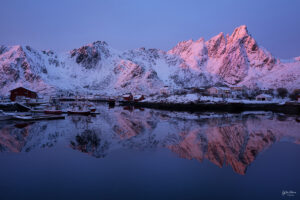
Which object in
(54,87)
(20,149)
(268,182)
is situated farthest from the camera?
(54,87)

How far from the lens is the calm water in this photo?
36.3ft

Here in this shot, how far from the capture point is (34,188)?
11.2m

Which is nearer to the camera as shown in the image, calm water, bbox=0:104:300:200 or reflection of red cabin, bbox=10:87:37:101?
calm water, bbox=0:104:300:200

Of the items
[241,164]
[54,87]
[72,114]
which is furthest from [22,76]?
[241,164]

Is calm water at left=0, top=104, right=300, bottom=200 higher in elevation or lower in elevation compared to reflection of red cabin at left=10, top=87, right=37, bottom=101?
lower

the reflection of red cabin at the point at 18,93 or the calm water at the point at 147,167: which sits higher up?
the reflection of red cabin at the point at 18,93

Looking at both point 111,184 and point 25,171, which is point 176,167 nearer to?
point 111,184

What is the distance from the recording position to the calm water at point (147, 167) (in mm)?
11078

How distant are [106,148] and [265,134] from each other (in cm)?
1797

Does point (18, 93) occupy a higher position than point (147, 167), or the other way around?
point (18, 93)

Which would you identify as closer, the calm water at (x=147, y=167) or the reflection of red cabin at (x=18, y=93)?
the calm water at (x=147, y=167)

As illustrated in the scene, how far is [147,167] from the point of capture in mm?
14508

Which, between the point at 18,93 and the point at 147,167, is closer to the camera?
the point at 147,167

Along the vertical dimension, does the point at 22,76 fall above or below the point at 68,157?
above
